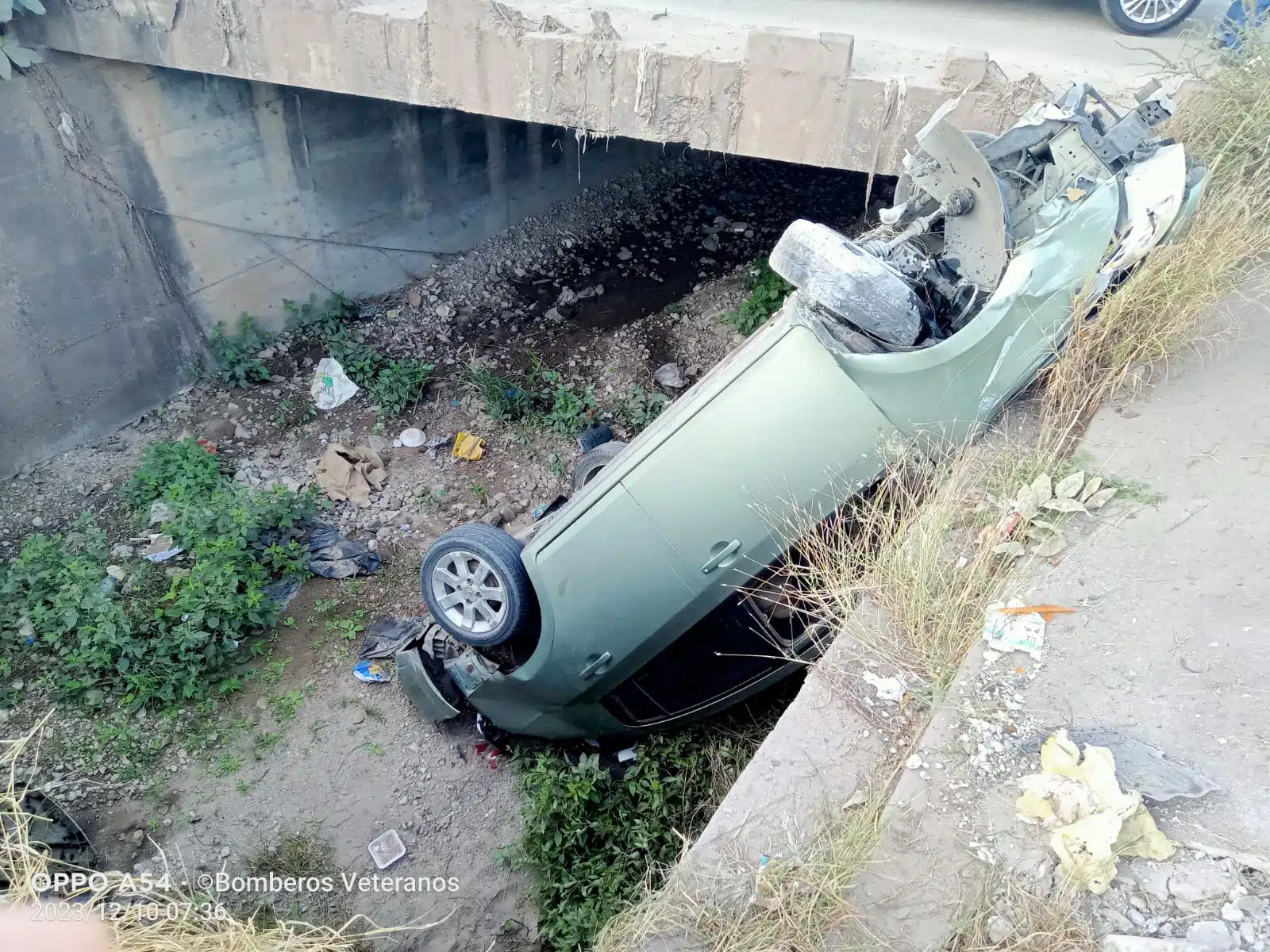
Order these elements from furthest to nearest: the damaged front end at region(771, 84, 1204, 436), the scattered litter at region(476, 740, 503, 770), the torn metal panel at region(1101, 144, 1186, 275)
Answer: the scattered litter at region(476, 740, 503, 770) < the torn metal panel at region(1101, 144, 1186, 275) < the damaged front end at region(771, 84, 1204, 436)

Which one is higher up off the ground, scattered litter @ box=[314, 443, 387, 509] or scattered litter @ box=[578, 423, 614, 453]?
scattered litter @ box=[578, 423, 614, 453]

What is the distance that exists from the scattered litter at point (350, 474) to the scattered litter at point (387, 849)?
8.29 ft

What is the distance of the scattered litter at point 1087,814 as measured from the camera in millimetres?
1862

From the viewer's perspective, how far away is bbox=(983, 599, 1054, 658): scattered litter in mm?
2434

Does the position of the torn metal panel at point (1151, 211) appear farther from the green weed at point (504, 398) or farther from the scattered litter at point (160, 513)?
the scattered litter at point (160, 513)

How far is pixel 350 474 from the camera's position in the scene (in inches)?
236

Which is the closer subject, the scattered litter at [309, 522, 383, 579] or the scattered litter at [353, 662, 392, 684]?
the scattered litter at [353, 662, 392, 684]

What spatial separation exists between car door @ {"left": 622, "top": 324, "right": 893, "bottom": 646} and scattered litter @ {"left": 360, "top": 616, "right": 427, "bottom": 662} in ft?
7.45

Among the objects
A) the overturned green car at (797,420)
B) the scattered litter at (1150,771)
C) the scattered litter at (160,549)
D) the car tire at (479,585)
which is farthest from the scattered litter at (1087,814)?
the scattered litter at (160,549)

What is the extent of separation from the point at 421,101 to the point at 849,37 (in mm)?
2468

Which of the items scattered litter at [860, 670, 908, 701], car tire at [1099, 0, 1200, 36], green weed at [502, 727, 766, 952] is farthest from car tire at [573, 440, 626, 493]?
car tire at [1099, 0, 1200, 36]

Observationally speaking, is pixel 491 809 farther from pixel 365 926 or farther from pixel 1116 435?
pixel 1116 435

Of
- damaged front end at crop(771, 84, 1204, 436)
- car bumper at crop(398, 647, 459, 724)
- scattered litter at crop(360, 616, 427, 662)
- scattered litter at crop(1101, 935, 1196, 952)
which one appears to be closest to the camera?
scattered litter at crop(1101, 935, 1196, 952)

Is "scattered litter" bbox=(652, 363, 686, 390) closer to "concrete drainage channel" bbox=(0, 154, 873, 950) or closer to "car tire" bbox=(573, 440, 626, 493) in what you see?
"concrete drainage channel" bbox=(0, 154, 873, 950)
